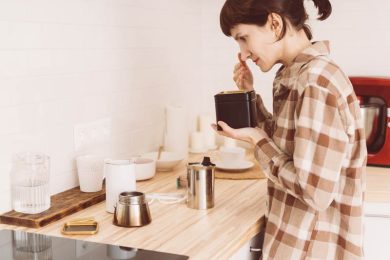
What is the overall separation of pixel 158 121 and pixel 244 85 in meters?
0.67

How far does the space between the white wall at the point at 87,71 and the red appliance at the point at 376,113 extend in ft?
2.79

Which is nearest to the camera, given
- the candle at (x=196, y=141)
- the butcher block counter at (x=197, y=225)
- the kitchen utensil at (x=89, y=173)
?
the butcher block counter at (x=197, y=225)

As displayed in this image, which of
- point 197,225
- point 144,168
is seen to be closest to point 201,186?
point 197,225

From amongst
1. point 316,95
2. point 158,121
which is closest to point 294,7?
point 316,95

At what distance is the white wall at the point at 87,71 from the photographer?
184 centimetres

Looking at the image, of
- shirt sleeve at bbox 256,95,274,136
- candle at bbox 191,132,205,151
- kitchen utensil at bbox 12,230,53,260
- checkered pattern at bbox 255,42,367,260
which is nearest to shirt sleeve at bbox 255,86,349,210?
checkered pattern at bbox 255,42,367,260

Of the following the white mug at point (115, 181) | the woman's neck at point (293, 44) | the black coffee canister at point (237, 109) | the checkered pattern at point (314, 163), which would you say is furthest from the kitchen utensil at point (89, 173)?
the woman's neck at point (293, 44)

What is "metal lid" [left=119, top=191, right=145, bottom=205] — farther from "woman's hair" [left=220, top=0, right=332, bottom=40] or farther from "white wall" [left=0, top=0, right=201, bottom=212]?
"woman's hair" [left=220, top=0, right=332, bottom=40]

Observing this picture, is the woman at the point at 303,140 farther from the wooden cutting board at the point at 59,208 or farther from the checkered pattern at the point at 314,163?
the wooden cutting board at the point at 59,208

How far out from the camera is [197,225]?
1.79m

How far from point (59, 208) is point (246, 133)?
25.5 inches

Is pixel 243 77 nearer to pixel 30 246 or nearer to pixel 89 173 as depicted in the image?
pixel 89 173

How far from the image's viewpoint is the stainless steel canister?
6.39 feet

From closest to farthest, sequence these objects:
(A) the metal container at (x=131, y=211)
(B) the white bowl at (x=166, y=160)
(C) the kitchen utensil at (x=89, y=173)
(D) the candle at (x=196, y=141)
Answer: (A) the metal container at (x=131, y=211), (C) the kitchen utensil at (x=89, y=173), (B) the white bowl at (x=166, y=160), (D) the candle at (x=196, y=141)
